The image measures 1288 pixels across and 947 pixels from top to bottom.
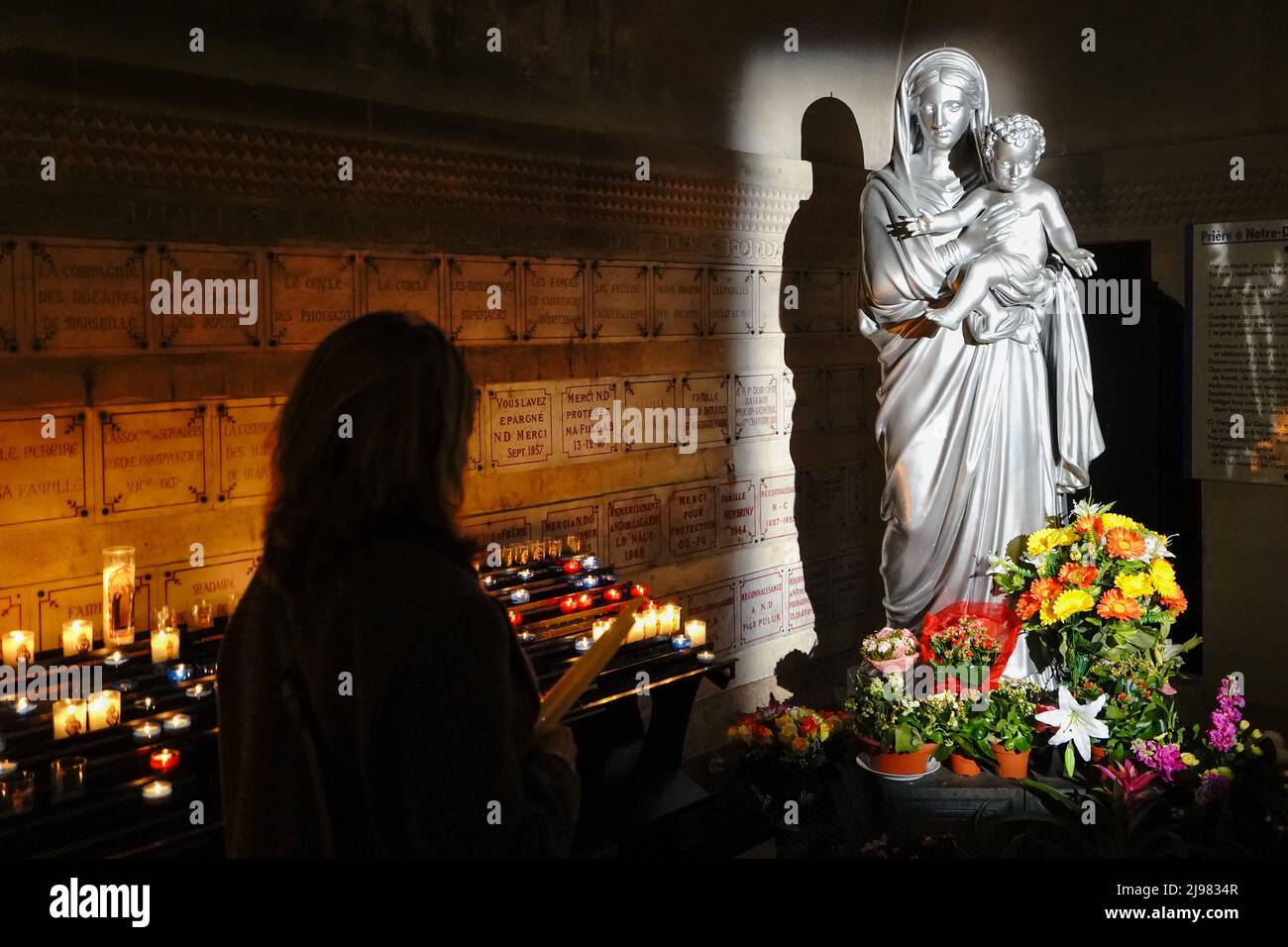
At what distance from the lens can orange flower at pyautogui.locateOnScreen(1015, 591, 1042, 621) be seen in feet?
16.6

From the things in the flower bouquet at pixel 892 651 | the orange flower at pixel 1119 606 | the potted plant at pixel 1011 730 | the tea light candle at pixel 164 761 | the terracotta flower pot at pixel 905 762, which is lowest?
the terracotta flower pot at pixel 905 762

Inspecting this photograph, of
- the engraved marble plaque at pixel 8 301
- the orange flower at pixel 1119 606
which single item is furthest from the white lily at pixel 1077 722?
the engraved marble plaque at pixel 8 301

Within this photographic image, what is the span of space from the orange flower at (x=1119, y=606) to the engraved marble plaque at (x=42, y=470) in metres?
4.01

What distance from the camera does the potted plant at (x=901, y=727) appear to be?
5.03 meters

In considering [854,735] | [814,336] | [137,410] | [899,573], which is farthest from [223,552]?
[814,336]

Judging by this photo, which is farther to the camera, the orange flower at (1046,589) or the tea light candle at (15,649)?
the orange flower at (1046,589)

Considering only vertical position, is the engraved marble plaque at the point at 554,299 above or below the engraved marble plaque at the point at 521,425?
above

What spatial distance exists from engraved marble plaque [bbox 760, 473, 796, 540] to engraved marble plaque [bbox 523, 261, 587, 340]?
5.88ft

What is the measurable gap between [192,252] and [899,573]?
11.7ft

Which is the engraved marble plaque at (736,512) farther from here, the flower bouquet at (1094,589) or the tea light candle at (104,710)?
the tea light candle at (104,710)

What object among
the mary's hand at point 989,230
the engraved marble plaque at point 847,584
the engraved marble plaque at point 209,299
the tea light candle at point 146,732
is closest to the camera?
the tea light candle at point 146,732

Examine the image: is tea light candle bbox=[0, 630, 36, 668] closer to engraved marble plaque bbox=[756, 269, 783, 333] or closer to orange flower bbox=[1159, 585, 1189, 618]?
orange flower bbox=[1159, 585, 1189, 618]

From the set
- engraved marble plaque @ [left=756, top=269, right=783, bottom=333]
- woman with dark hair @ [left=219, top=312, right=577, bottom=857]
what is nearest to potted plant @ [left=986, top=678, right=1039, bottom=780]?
engraved marble plaque @ [left=756, top=269, right=783, bottom=333]

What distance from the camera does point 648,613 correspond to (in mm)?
5145
